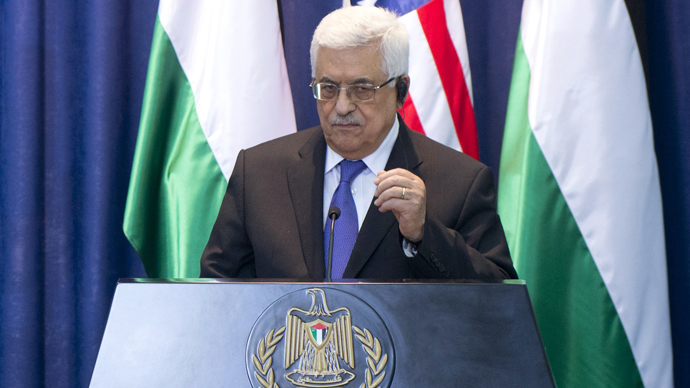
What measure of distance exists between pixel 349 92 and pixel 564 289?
1.01 meters

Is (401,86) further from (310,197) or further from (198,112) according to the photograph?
(198,112)

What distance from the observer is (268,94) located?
92.0 inches

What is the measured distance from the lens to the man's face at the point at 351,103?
5.49ft

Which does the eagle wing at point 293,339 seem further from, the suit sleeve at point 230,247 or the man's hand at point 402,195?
the suit sleeve at point 230,247

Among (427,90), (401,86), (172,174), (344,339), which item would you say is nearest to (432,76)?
(427,90)

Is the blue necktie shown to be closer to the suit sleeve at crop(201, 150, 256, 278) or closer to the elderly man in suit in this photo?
the elderly man in suit

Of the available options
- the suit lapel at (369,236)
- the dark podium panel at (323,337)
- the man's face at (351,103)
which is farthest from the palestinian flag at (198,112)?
the dark podium panel at (323,337)

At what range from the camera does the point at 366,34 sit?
1669 millimetres

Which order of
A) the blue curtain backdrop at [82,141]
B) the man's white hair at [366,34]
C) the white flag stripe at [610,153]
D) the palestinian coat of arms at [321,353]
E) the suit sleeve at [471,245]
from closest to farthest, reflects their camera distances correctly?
the palestinian coat of arms at [321,353] → the suit sleeve at [471,245] → the man's white hair at [366,34] → the white flag stripe at [610,153] → the blue curtain backdrop at [82,141]

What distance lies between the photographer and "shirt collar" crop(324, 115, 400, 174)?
1.74 m

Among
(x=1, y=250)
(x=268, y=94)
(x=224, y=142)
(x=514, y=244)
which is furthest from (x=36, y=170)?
(x=514, y=244)

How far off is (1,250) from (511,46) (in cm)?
214

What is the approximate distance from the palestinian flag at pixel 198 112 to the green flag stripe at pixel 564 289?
885 mm

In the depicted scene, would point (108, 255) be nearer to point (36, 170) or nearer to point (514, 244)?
point (36, 170)
